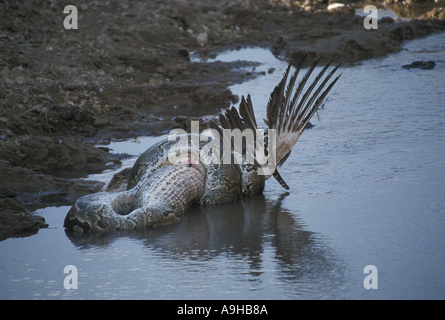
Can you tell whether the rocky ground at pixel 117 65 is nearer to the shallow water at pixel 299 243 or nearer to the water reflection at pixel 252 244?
the shallow water at pixel 299 243

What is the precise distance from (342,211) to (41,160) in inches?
139

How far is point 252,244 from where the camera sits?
4.34m

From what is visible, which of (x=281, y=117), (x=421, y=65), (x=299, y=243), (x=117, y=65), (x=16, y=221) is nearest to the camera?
(x=299, y=243)

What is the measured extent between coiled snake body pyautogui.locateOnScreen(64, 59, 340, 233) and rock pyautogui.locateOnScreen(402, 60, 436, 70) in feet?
17.0

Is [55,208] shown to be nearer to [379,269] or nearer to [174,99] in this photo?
[379,269]

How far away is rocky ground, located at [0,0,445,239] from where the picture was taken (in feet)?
21.9

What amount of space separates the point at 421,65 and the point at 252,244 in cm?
735

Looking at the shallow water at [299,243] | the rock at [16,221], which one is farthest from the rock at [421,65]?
the rock at [16,221]

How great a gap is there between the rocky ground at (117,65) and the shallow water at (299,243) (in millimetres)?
730

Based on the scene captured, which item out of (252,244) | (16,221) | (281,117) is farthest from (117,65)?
(252,244)

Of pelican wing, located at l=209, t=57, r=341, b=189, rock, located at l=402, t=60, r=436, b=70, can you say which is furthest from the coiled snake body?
rock, located at l=402, t=60, r=436, b=70

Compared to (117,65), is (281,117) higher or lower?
lower

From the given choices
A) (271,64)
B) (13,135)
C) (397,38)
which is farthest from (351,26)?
(13,135)

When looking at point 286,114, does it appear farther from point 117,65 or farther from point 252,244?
point 117,65
